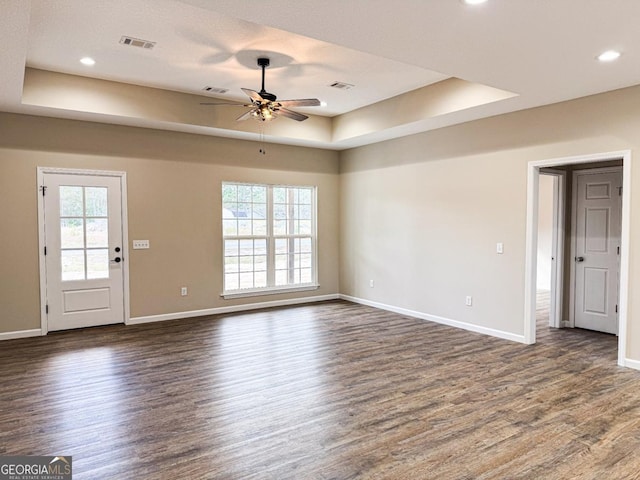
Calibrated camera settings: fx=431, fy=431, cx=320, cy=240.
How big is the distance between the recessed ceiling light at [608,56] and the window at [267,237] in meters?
4.88

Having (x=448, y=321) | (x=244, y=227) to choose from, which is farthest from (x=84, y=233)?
(x=448, y=321)

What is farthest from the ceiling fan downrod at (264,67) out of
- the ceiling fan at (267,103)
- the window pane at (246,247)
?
the window pane at (246,247)

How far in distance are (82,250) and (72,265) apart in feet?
0.74

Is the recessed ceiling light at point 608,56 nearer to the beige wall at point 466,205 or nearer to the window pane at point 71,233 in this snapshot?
the beige wall at point 466,205

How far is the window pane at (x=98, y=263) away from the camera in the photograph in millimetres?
5746

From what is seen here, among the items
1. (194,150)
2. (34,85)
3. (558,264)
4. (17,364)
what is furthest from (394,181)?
(17,364)

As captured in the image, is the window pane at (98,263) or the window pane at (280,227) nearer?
the window pane at (98,263)

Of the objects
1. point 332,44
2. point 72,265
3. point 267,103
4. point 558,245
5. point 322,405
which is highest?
point 332,44

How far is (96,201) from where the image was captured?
5.77m

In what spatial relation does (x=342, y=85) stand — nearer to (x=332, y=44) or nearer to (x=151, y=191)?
(x=332, y=44)

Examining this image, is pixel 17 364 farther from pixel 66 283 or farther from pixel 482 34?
pixel 482 34

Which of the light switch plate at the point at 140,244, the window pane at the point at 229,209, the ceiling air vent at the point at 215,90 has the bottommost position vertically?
the light switch plate at the point at 140,244

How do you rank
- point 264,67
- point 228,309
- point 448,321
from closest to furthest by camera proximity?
point 264,67, point 448,321, point 228,309

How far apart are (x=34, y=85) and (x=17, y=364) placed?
3.01m
